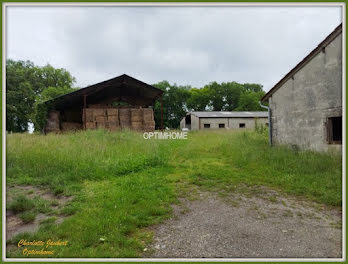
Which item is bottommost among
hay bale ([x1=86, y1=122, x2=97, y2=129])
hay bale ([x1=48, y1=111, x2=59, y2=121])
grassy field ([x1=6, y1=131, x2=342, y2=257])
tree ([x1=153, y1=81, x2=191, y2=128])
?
grassy field ([x1=6, y1=131, x2=342, y2=257])

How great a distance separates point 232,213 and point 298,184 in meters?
2.33

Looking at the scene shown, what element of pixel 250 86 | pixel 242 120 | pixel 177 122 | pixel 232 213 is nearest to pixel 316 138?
pixel 232 213

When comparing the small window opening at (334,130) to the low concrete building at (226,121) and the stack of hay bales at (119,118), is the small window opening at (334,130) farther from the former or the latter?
the low concrete building at (226,121)

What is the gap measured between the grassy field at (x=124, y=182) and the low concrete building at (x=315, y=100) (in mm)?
774

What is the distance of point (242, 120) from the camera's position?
2948 cm

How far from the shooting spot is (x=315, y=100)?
21.5 ft

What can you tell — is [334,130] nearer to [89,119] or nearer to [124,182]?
[124,182]

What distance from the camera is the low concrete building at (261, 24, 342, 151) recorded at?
5777 millimetres

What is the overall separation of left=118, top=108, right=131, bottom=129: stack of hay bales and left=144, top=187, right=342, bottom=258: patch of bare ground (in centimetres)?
1201

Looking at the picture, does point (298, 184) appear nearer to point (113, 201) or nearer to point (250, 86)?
point (113, 201)

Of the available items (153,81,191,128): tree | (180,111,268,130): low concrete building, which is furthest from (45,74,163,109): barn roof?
(153,81,191,128): tree

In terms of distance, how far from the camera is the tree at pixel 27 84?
24.2 m

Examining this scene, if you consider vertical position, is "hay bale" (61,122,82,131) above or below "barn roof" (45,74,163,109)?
below

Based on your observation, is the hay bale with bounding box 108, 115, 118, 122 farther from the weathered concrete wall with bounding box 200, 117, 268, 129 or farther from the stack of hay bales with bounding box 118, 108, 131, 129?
the weathered concrete wall with bounding box 200, 117, 268, 129
